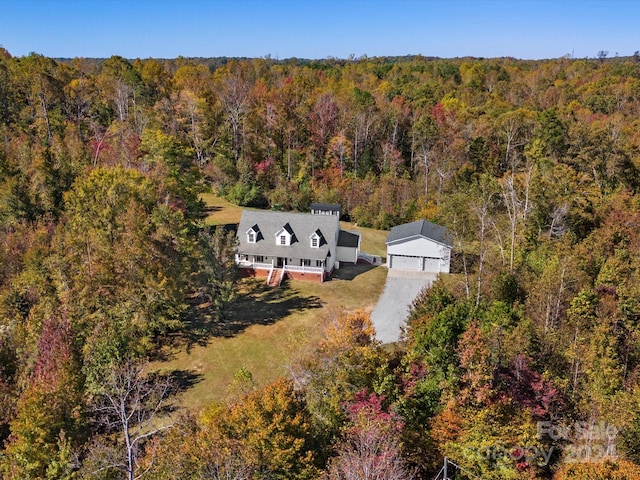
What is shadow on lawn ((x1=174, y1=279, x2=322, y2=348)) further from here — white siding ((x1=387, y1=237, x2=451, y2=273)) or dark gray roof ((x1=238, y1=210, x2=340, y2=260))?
white siding ((x1=387, y1=237, x2=451, y2=273))

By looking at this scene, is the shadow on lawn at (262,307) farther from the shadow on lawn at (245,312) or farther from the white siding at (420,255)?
the white siding at (420,255)

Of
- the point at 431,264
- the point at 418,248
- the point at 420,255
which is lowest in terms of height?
the point at 431,264

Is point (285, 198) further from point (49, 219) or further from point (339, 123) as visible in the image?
point (49, 219)

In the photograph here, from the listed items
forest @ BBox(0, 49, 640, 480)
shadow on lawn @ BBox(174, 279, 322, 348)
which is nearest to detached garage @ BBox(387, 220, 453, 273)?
forest @ BBox(0, 49, 640, 480)

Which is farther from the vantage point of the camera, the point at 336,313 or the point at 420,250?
the point at 420,250

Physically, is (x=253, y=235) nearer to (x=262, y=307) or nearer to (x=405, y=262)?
(x=262, y=307)

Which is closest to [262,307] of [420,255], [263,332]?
[263,332]
